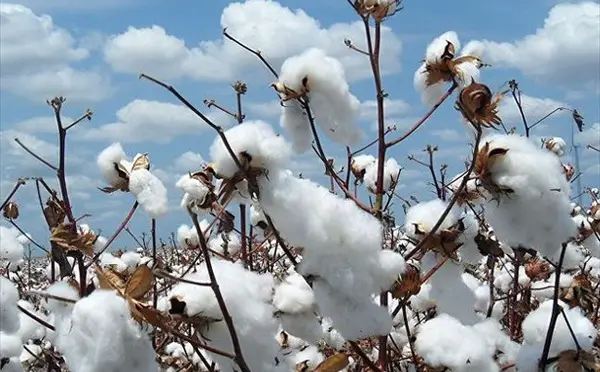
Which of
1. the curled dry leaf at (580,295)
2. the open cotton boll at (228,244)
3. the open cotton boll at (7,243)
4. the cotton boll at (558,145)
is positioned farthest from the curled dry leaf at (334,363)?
the cotton boll at (558,145)

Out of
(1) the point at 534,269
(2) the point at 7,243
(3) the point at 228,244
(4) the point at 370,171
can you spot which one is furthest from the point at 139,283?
(3) the point at 228,244

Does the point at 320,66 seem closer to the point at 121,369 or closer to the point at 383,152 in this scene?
the point at 383,152

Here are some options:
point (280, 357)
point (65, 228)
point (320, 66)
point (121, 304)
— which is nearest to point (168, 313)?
point (121, 304)

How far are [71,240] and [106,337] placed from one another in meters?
0.54

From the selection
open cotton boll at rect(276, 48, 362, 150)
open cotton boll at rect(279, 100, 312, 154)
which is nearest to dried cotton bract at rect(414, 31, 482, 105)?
open cotton boll at rect(276, 48, 362, 150)

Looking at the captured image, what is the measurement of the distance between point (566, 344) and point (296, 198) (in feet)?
2.05

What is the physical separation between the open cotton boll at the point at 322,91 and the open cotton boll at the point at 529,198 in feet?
1.50

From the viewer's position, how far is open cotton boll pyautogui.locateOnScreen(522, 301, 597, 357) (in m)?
1.76

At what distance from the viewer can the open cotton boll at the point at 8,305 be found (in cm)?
175

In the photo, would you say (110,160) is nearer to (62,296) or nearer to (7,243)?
(7,243)

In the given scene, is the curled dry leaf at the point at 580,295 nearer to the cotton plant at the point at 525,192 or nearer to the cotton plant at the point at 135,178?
the cotton plant at the point at 525,192

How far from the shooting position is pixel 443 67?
228cm

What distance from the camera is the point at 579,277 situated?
2.18m

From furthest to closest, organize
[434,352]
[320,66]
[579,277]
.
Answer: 1. [579,277]
2. [320,66]
3. [434,352]
